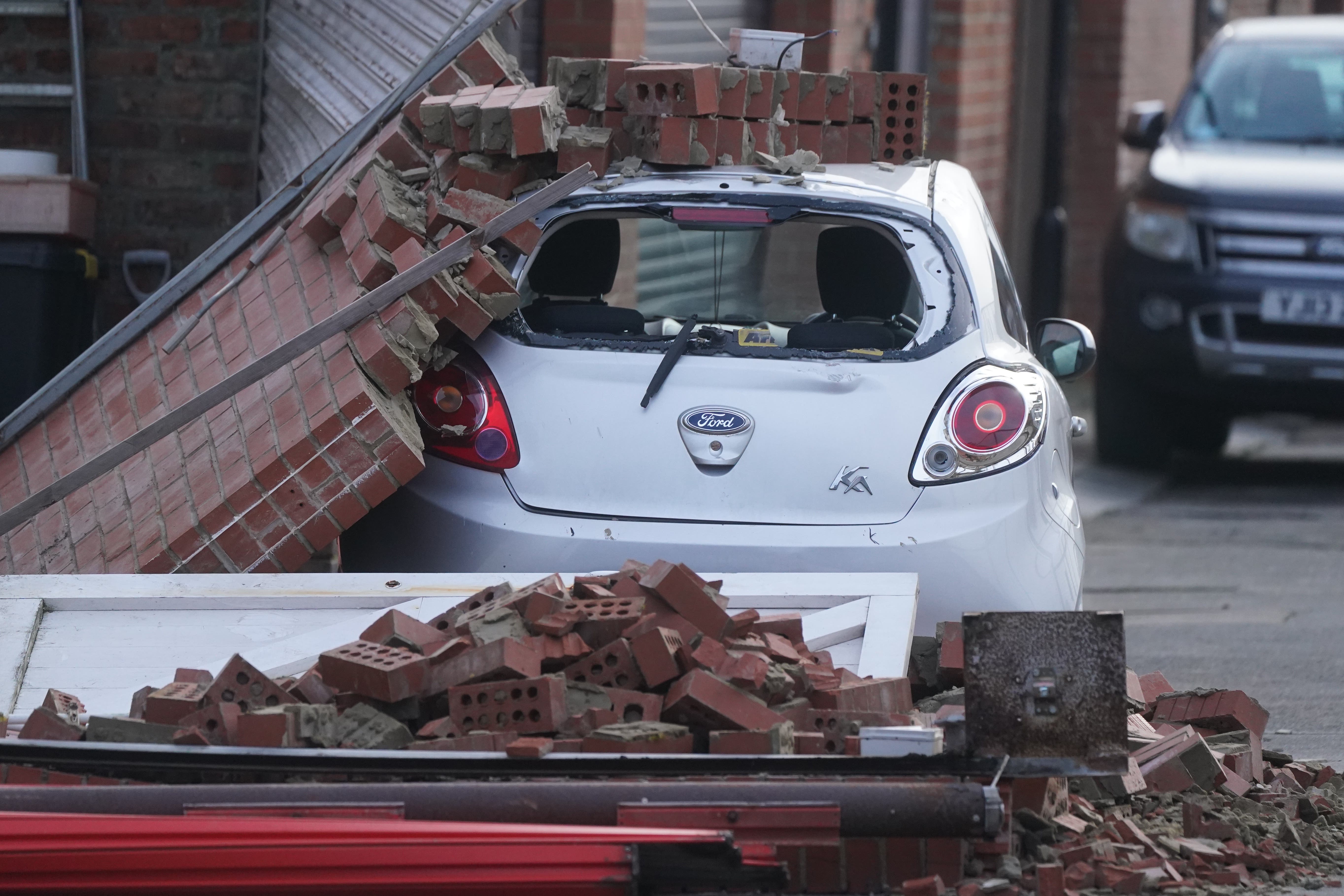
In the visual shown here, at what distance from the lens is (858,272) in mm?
5699

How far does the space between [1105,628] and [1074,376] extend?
2496 millimetres

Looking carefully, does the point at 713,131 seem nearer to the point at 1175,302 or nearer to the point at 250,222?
the point at 250,222

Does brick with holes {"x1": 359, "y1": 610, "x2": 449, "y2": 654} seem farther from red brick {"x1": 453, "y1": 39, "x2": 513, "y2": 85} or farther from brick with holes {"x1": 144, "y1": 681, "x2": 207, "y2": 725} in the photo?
red brick {"x1": 453, "y1": 39, "x2": 513, "y2": 85}

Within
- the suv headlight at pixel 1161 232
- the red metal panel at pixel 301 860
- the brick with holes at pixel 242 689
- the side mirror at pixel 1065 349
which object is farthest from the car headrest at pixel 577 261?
the suv headlight at pixel 1161 232

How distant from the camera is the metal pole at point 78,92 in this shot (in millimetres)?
7160

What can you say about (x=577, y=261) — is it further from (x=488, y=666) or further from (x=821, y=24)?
(x=821, y=24)

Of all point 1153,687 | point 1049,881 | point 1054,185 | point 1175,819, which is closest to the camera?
point 1049,881

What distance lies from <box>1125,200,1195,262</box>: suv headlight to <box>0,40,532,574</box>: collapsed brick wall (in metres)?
5.40

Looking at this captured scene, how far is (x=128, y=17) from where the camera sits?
7.29m

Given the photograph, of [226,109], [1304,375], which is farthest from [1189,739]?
[1304,375]

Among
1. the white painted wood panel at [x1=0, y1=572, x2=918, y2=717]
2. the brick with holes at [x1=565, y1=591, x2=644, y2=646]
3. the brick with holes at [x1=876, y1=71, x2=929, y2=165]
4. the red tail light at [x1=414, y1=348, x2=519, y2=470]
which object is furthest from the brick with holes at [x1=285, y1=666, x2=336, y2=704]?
the brick with holes at [x1=876, y1=71, x2=929, y2=165]

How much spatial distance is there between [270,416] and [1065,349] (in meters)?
2.43

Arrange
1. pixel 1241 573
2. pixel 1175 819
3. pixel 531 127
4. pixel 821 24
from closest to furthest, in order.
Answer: pixel 1175 819 < pixel 531 127 < pixel 1241 573 < pixel 821 24

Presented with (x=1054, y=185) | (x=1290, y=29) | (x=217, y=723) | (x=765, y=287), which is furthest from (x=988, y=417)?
(x=1054, y=185)
